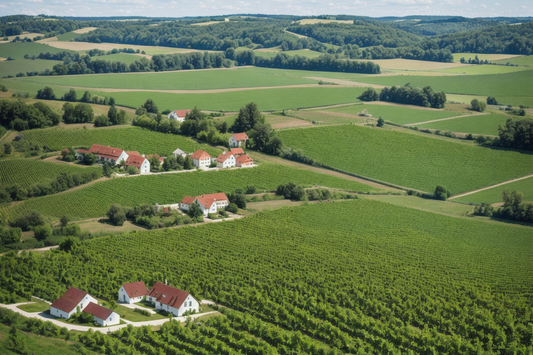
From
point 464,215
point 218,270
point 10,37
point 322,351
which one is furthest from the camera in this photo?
point 10,37

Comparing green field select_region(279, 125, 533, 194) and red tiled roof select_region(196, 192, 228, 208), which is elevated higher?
green field select_region(279, 125, 533, 194)

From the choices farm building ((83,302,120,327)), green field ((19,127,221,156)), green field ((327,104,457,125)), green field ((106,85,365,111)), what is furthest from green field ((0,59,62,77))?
farm building ((83,302,120,327))

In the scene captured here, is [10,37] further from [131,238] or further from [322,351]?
[322,351]

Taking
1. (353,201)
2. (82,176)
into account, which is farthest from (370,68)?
(82,176)

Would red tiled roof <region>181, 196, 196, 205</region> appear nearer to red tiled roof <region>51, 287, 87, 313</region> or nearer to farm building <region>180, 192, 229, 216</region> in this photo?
farm building <region>180, 192, 229, 216</region>

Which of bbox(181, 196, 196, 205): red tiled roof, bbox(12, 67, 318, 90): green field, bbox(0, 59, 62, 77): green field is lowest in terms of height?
bbox(181, 196, 196, 205): red tiled roof

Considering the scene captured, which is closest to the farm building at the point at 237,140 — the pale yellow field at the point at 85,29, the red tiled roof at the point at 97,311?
the red tiled roof at the point at 97,311
